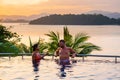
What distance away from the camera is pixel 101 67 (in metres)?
22.7

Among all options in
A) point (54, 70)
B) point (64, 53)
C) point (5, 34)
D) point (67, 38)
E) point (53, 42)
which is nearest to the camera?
point (54, 70)

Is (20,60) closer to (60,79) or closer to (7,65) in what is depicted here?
(7,65)

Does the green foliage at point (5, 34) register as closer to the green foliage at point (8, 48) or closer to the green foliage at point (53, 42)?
Result: the green foliage at point (8, 48)

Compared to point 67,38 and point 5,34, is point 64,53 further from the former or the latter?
point 5,34

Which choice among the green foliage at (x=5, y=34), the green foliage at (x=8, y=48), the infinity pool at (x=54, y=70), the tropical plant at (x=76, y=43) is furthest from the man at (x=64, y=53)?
the green foliage at (x=5, y=34)

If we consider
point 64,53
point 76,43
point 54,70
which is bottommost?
point 54,70

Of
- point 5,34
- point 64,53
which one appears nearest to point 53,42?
point 5,34

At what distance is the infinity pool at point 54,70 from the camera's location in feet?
62.1

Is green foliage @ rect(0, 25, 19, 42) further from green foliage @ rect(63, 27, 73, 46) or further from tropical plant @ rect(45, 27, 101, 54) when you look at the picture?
green foliage @ rect(63, 27, 73, 46)

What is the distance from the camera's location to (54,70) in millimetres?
21391

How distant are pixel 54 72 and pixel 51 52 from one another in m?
7.87

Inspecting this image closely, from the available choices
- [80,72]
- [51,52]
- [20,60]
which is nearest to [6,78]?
[80,72]

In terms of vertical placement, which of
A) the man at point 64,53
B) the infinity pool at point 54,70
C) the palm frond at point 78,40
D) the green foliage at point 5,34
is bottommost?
the infinity pool at point 54,70

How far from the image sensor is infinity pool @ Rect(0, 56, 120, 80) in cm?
1892
